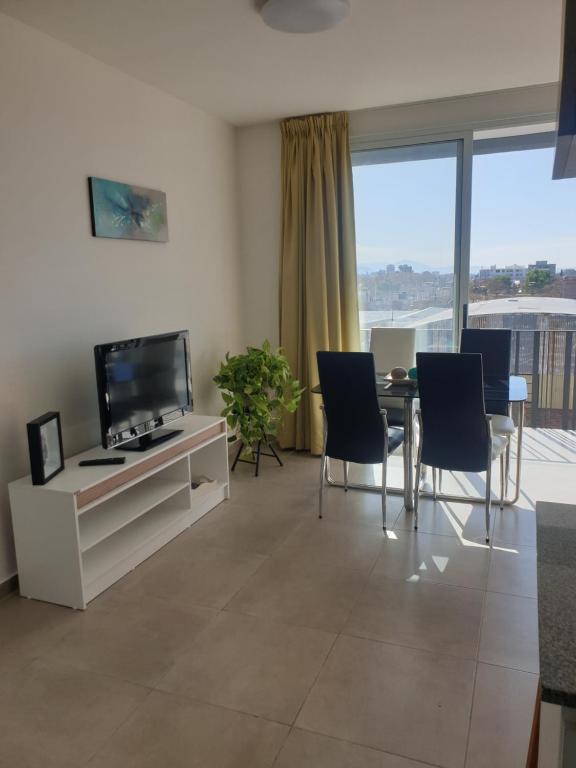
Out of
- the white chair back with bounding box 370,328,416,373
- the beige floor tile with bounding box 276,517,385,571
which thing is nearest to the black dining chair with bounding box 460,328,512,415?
the white chair back with bounding box 370,328,416,373

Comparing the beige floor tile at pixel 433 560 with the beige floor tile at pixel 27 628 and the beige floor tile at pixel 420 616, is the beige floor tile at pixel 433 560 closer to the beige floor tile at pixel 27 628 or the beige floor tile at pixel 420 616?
the beige floor tile at pixel 420 616

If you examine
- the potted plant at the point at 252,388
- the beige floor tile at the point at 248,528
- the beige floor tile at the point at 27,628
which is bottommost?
the beige floor tile at the point at 27,628

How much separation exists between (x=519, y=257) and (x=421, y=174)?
3.24ft

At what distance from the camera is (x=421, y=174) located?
4.44 meters

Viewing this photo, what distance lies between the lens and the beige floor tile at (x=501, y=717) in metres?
1.76

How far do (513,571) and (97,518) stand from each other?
6.96ft

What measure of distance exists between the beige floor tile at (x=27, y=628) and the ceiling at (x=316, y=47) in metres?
2.71

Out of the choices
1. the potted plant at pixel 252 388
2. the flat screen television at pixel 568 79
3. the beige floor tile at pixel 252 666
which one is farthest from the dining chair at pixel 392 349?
the flat screen television at pixel 568 79

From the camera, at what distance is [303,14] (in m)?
2.62

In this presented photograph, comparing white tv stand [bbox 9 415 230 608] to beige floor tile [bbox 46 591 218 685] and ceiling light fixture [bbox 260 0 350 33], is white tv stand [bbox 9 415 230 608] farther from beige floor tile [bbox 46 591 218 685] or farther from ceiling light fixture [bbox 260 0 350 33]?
ceiling light fixture [bbox 260 0 350 33]

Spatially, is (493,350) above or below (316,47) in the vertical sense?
below

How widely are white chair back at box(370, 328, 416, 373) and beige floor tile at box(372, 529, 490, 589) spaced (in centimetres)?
144

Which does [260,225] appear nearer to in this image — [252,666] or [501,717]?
[252,666]

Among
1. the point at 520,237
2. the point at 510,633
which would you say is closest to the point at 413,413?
the point at 520,237
